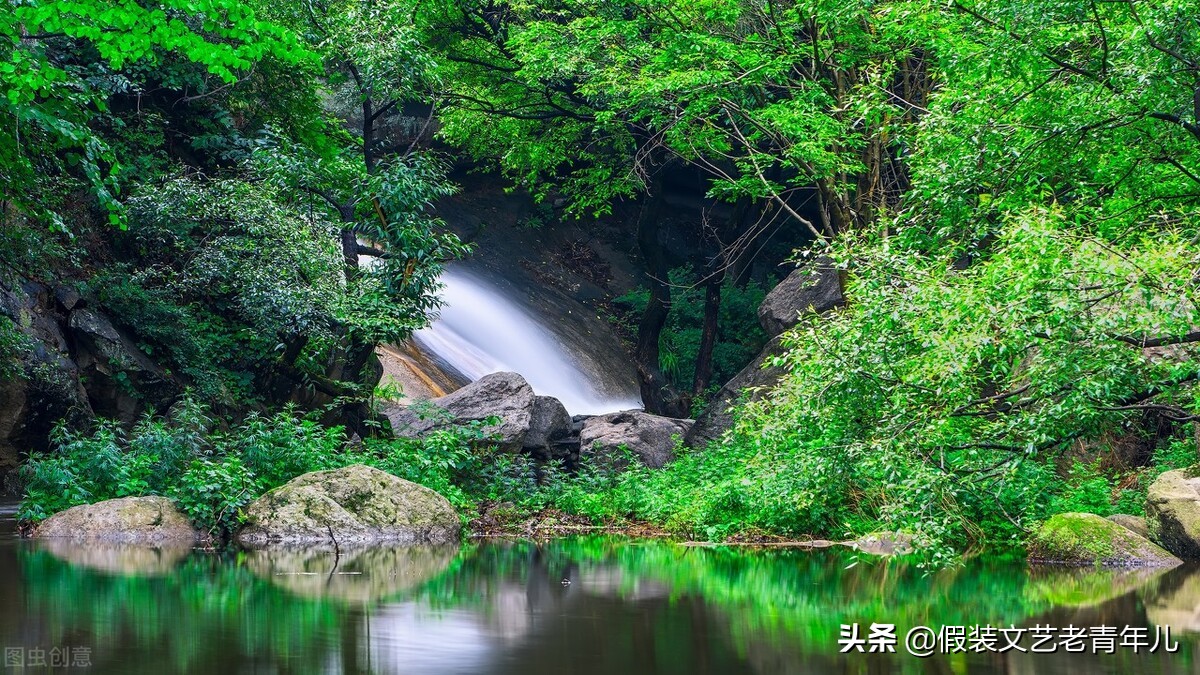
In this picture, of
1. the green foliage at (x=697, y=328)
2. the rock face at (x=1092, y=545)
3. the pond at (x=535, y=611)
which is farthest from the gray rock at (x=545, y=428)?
the green foliage at (x=697, y=328)

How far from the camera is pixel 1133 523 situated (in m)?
12.9

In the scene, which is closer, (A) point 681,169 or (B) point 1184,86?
(B) point 1184,86

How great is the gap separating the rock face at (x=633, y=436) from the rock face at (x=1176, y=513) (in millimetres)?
8310

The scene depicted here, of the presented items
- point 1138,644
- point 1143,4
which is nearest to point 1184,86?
point 1143,4

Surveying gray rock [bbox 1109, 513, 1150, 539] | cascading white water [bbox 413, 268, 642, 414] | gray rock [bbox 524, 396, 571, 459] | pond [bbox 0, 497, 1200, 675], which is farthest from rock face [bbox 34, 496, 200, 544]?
cascading white water [bbox 413, 268, 642, 414]

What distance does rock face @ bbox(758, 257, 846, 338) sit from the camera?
21.6m

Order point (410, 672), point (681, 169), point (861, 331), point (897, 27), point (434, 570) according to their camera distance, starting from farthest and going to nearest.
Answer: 1. point (681, 169)
2. point (897, 27)
3. point (434, 570)
4. point (861, 331)
5. point (410, 672)

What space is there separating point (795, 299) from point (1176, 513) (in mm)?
10592

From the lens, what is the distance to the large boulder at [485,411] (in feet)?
58.4

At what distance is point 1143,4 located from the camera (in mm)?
10156

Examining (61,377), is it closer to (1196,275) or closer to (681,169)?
(1196,275)

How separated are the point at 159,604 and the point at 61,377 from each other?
9004 millimetres

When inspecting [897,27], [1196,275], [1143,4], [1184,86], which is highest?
[897,27]

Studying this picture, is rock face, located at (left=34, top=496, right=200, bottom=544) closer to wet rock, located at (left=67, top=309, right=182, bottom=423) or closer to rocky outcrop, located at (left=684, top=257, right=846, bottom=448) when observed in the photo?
wet rock, located at (left=67, top=309, right=182, bottom=423)
